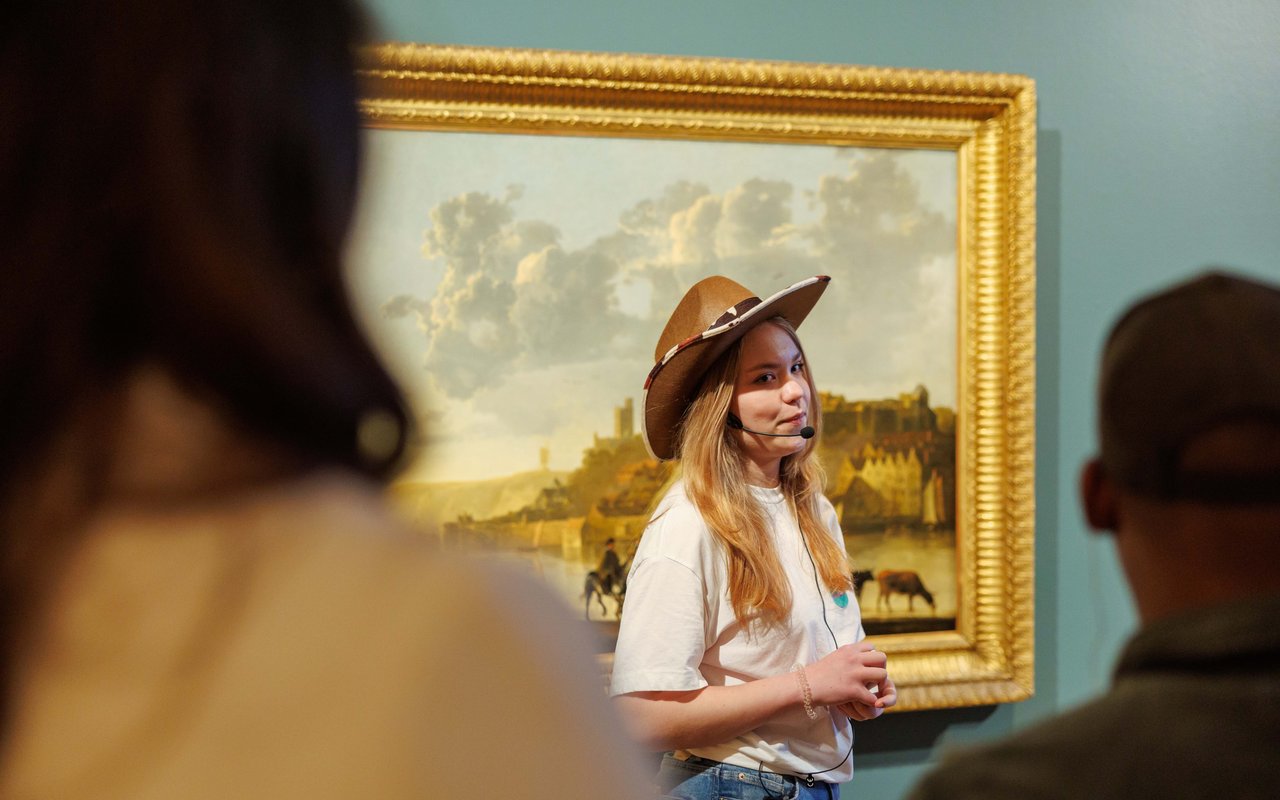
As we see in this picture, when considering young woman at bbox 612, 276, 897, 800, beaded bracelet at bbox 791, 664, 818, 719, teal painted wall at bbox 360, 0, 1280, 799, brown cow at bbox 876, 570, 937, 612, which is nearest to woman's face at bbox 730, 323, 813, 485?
young woman at bbox 612, 276, 897, 800

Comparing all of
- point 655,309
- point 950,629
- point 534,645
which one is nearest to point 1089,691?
point 950,629

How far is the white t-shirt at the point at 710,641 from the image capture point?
5.39 ft

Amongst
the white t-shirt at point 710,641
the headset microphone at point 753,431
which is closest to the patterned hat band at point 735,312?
the headset microphone at point 753,431

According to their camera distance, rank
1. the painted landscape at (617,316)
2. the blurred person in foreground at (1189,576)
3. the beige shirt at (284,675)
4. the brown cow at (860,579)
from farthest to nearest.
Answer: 1. the brown cow at (860,579)
2. the painted landscape at (617,316)
3. the blurred person in foreground at (1189,576)
4. the beige shirt at (284,675)

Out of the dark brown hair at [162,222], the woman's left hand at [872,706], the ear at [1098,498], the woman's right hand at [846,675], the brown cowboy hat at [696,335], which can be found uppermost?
the brown cowboy hat at [696,335]

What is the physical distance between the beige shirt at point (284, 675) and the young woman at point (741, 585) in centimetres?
128

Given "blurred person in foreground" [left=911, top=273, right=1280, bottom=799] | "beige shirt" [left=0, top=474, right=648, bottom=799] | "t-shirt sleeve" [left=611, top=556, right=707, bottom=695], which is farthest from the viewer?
"t-shirt sleeve" [left=611, top=556, right=707, bottom=695]

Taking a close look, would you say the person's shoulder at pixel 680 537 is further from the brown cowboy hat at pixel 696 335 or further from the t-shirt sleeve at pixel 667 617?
the brown cowboy hat at pixel 696 335

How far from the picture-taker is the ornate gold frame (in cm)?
211

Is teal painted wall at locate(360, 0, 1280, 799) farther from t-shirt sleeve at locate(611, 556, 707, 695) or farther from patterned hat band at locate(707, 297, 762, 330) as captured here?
t-shirt sleeve at locate(611, 556, 707, 695)

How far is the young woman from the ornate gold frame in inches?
16.7

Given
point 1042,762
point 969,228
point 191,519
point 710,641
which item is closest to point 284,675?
point 191,519

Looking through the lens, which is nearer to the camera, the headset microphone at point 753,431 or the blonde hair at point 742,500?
the blonde hair at point 742,500

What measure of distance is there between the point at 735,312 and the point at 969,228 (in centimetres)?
72
